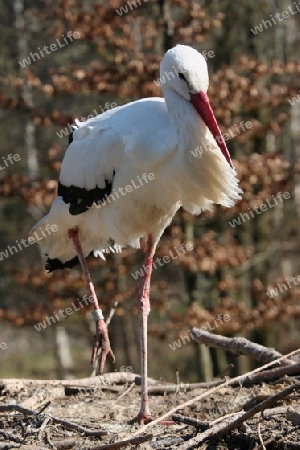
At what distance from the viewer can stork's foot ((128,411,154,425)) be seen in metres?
4.82

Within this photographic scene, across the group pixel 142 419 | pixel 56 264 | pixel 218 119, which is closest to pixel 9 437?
pixel 142 419

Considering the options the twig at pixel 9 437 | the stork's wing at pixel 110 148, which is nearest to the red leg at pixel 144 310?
the stork's wing at pixel 110 148

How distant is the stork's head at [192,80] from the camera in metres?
4.57

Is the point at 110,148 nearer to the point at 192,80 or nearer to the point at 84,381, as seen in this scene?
the point at 192,80

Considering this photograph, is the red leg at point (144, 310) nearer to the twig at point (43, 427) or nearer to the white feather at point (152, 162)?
the white feather at point (152, 162)

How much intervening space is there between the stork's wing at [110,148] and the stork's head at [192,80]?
0.83ft

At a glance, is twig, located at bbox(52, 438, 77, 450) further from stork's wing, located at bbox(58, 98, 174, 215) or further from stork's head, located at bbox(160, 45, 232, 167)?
stork's head, located at bbox(160, 45, 232, 167)

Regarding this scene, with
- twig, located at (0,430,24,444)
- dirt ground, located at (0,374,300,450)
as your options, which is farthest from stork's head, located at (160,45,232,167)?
Result: twig, located at (0,430,24,444)

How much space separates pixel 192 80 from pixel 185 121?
9.3 inches

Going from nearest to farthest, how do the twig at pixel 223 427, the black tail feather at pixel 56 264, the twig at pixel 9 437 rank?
the twig at pixel 223 427 → the twig at pixel 9 437 → the black tail feather at pixel 56 264

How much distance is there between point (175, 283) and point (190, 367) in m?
2.43

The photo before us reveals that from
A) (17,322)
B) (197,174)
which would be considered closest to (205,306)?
(17,322)

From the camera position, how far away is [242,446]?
13.0ft

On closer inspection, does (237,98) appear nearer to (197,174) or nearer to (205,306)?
(205,306)
